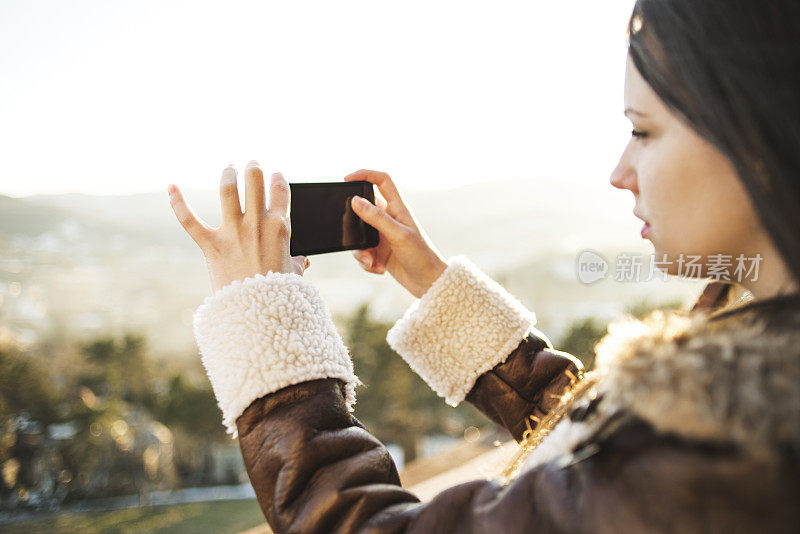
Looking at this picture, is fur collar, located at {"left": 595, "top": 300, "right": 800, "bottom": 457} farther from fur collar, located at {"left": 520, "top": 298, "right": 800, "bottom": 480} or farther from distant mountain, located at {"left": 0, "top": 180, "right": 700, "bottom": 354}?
distant mountain, located at {"left": 0, "top": 180, "right": 700, "bottom": 354}

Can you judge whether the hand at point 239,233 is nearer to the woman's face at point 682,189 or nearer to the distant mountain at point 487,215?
the woman's face at point 682,189

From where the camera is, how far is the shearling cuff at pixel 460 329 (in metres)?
0.87

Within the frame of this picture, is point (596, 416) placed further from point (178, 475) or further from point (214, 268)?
point (178, 475)

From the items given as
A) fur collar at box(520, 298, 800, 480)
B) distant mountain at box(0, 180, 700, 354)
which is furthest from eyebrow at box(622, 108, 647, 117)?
distant mountain at box(0, 180, 700, 354)

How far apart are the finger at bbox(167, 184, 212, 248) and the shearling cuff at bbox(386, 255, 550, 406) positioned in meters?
0.38

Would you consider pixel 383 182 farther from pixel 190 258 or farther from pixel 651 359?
pixel 190 258

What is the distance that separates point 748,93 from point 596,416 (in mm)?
300

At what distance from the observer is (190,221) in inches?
25.9

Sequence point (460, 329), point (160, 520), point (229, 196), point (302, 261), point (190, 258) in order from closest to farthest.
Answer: point (229, 196) → point (302, 261) → point (460, 329) → point (160, 520) → point (190, 258)

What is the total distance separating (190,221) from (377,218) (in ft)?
1.11

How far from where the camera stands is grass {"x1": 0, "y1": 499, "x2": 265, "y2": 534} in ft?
5.75

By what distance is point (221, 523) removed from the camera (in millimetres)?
2051

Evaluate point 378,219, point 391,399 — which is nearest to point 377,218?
point 378,219

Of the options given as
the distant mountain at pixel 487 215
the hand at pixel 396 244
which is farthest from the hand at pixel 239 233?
the distant mountain at pixel 487 215
